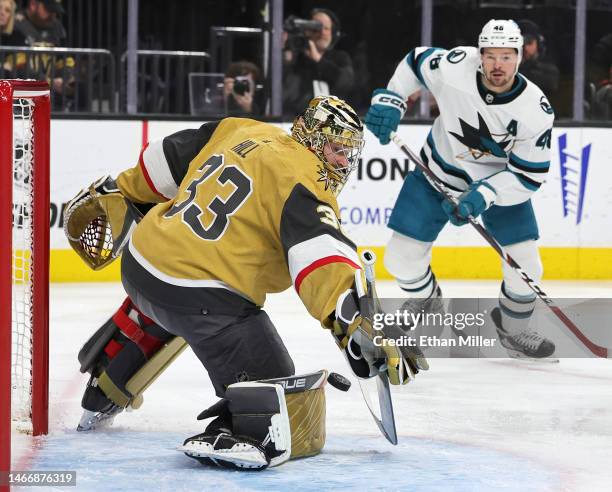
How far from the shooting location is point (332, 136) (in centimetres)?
275

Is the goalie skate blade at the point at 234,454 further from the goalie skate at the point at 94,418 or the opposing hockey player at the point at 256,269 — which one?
the goalie skate at the point at 94,418

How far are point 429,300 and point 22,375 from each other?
71.1 inches

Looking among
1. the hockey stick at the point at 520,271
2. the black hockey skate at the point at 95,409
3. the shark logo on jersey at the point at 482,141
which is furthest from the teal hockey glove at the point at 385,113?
the black hockey skate at the point at 95,409

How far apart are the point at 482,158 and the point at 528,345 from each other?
0.66 meters

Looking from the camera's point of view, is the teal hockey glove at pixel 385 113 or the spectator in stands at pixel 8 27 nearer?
the teal hockey glove at pixel 385 113

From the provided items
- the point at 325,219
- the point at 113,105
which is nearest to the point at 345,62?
the point at 113,105

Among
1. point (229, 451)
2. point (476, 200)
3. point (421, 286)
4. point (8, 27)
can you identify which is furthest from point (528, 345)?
point (8, 27)

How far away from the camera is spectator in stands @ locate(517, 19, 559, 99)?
6.60 meters

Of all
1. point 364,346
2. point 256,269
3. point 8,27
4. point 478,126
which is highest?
point 8,27

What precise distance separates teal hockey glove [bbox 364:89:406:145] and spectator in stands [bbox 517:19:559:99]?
7.13 ft

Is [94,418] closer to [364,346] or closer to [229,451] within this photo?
[229,451]

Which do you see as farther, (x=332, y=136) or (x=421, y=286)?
(x=421, y=286)

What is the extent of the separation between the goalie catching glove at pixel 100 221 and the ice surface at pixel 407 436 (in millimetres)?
419

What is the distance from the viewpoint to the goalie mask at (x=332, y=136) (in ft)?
9.01
